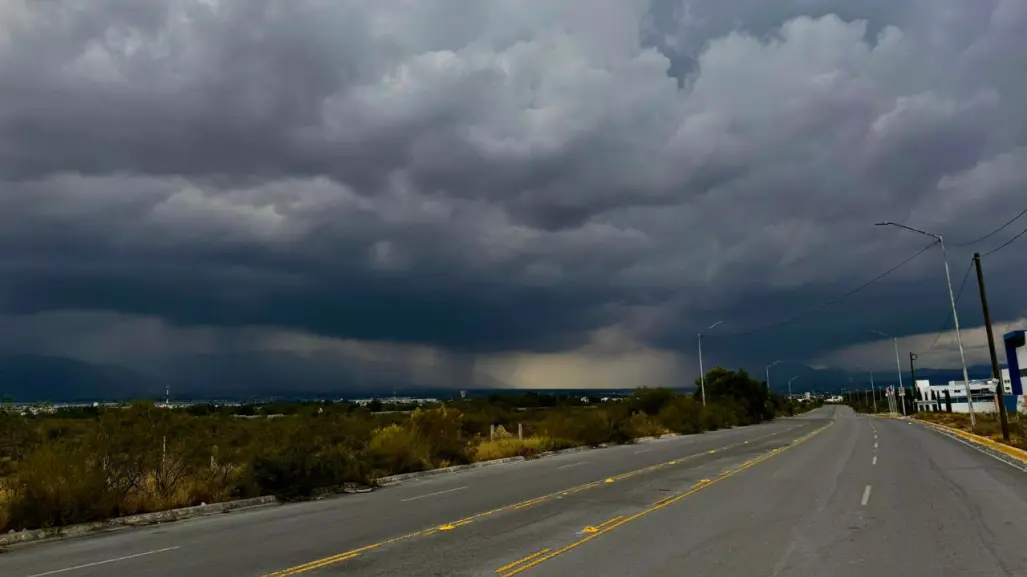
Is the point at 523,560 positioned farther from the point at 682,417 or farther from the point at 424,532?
the point at 682,417

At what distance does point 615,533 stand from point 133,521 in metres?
10.6

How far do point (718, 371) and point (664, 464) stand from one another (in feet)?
238

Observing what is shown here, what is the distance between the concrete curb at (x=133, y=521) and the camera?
13.2m

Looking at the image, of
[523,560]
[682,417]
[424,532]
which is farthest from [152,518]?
[682,417]

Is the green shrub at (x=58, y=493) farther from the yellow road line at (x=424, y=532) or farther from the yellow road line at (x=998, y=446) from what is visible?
the yellow road line at (x=998, y=446)

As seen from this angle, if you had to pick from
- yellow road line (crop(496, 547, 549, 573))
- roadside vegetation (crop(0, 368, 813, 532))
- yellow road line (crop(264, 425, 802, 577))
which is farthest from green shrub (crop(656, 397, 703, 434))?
yellow road line (crop(496, 547, 549, 573))

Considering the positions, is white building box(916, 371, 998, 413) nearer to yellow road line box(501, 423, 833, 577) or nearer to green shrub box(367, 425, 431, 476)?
yellow road line box(501, 423, 833, 577)

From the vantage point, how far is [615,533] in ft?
37.2

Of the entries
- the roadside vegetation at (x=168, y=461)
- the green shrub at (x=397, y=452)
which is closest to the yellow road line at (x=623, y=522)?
the roadside vegetation at (x=168, y=461)

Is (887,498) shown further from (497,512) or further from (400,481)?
(400,481)

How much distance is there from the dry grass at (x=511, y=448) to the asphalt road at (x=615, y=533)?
10246mm

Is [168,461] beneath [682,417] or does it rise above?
beneath

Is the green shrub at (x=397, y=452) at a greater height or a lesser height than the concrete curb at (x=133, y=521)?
greater

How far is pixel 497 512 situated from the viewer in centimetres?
1415
